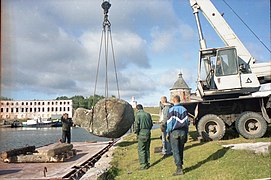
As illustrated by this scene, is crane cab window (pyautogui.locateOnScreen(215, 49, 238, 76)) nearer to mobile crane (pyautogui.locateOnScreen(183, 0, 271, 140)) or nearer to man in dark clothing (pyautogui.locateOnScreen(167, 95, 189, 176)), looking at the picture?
mobile crane (pyautogui.locateOnScreen(183, 0, 271, 140))

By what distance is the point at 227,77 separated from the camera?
34.5ft

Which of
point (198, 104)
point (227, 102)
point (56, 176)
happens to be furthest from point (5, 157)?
point (227, 102)

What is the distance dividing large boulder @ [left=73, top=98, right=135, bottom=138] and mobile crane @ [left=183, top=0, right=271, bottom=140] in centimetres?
239

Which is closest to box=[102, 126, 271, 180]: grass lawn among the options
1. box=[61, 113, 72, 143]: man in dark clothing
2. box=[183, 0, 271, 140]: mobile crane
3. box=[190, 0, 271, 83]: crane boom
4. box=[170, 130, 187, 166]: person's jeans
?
box=[170, 130, 187, 166]: person's jeans

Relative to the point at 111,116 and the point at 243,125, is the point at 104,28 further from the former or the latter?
the point at 243,125

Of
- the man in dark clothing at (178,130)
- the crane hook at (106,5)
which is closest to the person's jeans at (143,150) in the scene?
the man in dark clothing at (178,130)

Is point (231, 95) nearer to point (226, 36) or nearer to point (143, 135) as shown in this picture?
point (226, 36)

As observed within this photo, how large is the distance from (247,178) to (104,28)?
5.99m

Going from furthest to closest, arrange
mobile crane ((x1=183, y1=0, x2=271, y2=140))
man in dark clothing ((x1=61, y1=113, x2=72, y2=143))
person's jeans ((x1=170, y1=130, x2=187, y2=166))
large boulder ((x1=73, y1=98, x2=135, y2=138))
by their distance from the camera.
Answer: man in dark clothing ((x1=61, y1=113, x2=72, y2=143))
large boulder ((x1=73, y1=98, x2=135, y2=138))
mobile crane ((x1=183, y1=0, x2=271, y2=140))
person's jeans ((x1=170, y1=130, x2=187, y2=166))

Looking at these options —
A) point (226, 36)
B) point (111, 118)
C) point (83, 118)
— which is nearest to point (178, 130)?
point (111, 118)

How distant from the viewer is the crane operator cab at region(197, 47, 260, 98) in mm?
10445

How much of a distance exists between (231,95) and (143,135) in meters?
5.09

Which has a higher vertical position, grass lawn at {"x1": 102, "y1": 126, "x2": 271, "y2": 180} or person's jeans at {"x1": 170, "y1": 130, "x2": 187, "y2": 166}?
person's jeans at {"x1": 170, "y1": 130, "x2": 187, "y2": 166}

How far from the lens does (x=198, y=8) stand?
42.1 feet
